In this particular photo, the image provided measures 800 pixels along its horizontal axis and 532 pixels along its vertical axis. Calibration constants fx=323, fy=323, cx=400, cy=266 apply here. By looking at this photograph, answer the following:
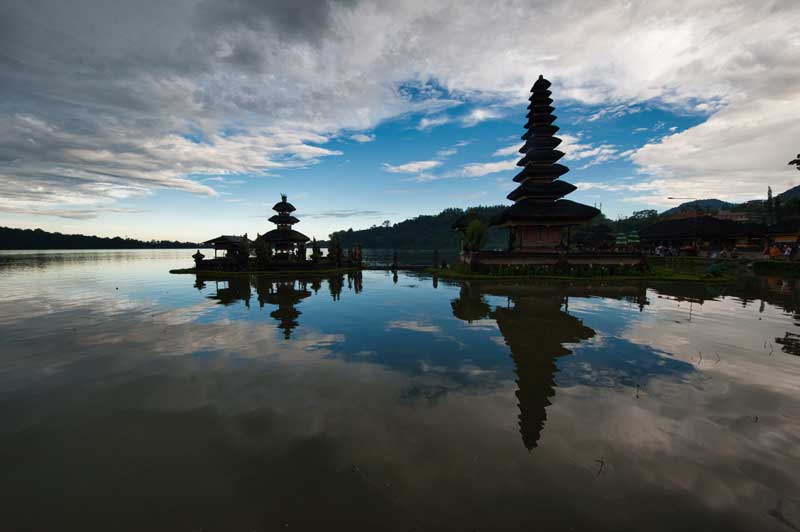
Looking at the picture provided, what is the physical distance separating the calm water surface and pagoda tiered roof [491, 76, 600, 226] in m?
19.9

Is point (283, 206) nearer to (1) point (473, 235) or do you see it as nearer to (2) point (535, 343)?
(1) point (473, 235)

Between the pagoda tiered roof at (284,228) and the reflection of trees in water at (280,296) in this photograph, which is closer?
the reflection of trees in water at (280,296)

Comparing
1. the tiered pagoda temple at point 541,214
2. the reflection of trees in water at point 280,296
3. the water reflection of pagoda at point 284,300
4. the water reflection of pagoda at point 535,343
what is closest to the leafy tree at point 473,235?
the tiered pagoda temple at point 541,214

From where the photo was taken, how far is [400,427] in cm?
566

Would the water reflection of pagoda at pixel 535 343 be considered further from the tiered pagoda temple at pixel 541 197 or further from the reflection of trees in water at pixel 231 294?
the tiered pagoda temple at pixel 541 197

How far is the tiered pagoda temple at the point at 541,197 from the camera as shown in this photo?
103ft

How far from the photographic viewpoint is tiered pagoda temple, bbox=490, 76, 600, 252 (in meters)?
31.4

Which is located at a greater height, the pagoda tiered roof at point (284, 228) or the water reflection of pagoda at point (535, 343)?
the pagoda tiered roof at point (284, 228)

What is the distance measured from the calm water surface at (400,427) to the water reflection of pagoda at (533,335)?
0.26ft

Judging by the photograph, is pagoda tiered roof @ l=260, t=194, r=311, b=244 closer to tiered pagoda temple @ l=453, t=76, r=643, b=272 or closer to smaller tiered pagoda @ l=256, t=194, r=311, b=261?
smaller tiered pagoda @ l=256, t=194, r=311, b=261

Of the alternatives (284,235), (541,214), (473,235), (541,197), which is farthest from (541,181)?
(284,235)

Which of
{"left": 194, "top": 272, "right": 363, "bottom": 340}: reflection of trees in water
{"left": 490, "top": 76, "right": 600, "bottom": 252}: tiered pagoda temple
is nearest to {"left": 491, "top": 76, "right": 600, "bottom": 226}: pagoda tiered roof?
{"left": 490, "top": 76, "right": 600, "bottom": 252}: tiered pagoda temple

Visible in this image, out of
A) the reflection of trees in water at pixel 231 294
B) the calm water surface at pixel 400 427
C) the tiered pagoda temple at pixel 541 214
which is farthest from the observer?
the tiered pagoda temple at pixel 541 214

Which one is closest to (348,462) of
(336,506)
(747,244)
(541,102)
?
(336,506)
